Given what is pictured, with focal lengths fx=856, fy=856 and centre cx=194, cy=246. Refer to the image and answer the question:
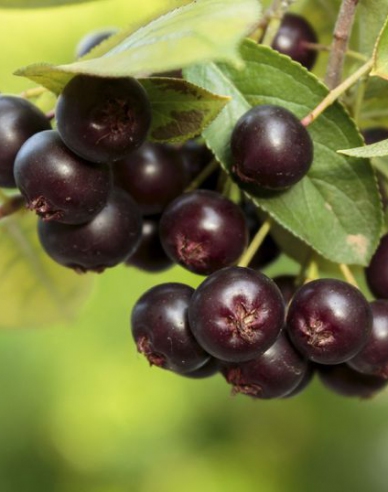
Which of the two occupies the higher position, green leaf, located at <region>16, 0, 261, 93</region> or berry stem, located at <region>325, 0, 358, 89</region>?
green leaf, located at <region>16, 0, 261, 93</region>

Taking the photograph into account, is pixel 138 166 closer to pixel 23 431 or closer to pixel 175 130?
pixel 175 130

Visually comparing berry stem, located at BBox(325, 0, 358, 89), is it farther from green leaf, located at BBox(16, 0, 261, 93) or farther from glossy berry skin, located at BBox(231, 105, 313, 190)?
green leaf, located at BBox(16, 0, 261, 93)

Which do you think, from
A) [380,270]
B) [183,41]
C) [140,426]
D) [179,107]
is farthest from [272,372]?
[140,426]

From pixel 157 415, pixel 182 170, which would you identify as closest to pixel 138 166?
pixel 182 170

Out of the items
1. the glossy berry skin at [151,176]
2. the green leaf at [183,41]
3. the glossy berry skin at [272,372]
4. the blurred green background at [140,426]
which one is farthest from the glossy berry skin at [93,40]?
the blurred green background at [140,426]

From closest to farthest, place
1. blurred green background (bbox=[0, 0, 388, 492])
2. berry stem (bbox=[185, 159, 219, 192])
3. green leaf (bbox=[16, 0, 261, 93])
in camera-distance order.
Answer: green leaf (bbox=[16, 0, 261, 93]) → berry stem (bbox=[185, 159, 219, 192]) → blurred green background (bbox=[0, 0, 388, 492])

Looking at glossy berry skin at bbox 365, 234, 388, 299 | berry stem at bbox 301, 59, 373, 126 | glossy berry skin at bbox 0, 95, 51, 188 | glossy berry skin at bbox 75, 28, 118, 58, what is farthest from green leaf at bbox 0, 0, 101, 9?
glossy berry skin at bbox 365, 234, 388, 299
